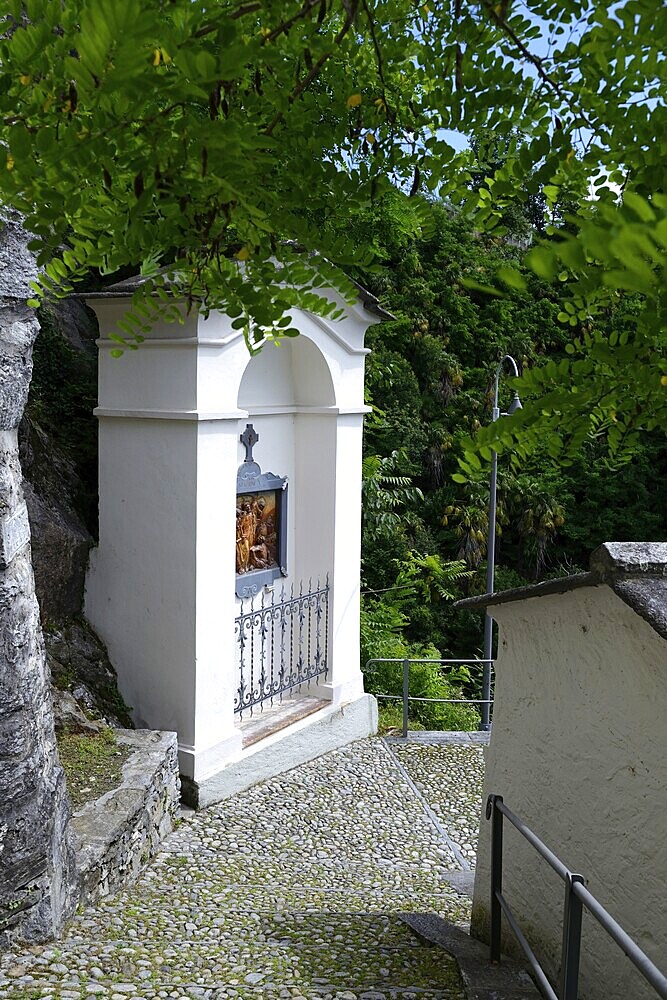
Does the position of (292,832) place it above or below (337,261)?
below

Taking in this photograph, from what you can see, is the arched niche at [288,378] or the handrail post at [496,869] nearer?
the handrail post at [496,869]

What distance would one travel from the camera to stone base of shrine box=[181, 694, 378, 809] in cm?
721

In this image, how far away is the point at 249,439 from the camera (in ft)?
27.7

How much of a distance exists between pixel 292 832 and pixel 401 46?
5.95m

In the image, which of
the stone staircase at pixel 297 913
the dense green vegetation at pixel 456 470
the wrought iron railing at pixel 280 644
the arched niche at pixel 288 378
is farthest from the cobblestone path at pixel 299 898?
the dense green vegetation at pixel 456 470

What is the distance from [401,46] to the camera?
6.51ft

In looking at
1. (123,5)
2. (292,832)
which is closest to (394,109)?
(123,5)

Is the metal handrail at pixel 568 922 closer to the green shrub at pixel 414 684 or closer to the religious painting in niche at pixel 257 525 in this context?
the religious painting in niche at pixel 257 525

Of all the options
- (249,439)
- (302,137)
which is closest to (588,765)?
(302,137)

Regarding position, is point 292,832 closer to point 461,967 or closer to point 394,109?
point 461,967

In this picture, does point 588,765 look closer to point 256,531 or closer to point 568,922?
point 568,922

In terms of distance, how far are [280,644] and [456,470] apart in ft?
21.5

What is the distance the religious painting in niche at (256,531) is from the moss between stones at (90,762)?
7.33 ft

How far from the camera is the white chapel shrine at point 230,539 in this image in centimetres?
716
